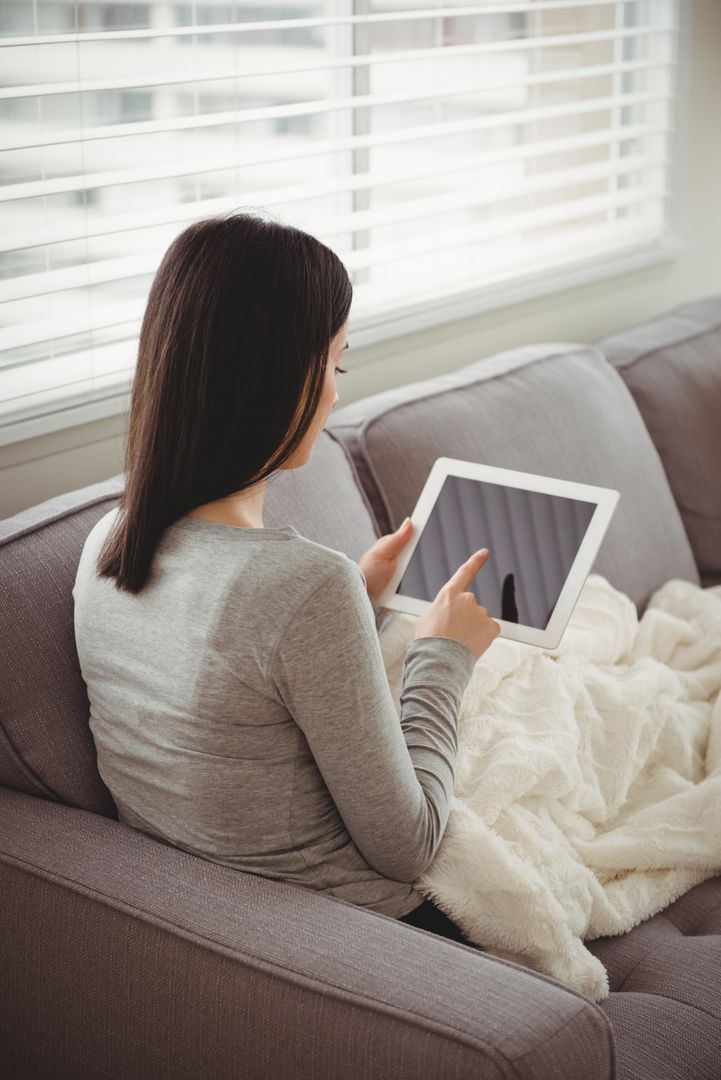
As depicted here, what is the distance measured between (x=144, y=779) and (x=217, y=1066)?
274 mm

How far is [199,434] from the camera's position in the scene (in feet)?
3.39

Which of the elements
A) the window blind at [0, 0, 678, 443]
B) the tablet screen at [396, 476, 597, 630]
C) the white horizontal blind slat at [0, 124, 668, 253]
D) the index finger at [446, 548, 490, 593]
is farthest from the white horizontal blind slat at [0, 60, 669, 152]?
the index finger at [446, 548, 490, 593]

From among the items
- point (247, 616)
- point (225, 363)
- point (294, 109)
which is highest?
point (294, 109)

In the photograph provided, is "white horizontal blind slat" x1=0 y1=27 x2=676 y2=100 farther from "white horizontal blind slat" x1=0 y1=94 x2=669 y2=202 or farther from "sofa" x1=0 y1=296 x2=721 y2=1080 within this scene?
"sofa" x1=0 y1=296 x2=721 y2=1080

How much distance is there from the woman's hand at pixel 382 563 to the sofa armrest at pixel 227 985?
402mm

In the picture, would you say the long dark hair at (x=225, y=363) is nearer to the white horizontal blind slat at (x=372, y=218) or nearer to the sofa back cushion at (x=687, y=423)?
the white horizontal blind slat at (x=372, y=218)

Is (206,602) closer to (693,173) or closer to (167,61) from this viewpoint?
(167,61)

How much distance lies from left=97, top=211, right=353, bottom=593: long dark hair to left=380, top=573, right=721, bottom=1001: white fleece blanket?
1.36 ft

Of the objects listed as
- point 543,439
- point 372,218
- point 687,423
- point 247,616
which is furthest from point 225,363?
point 687,423

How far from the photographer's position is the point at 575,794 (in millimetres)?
1363

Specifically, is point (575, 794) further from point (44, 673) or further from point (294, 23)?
point (294, 23)

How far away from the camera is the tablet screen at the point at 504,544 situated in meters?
1.35

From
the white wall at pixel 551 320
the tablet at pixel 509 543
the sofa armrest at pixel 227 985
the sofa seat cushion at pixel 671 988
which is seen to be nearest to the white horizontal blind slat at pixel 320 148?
the white wall at pixel 551 320

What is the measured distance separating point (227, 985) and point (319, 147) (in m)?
1.43
